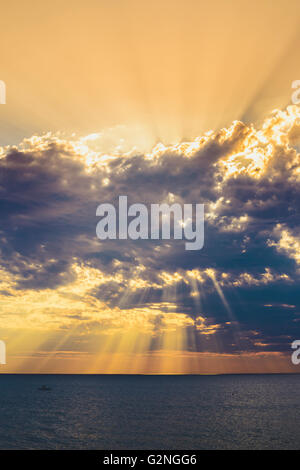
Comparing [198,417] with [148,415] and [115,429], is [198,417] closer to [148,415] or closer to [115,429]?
[148,415]

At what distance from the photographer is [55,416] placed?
112000 millimetres
